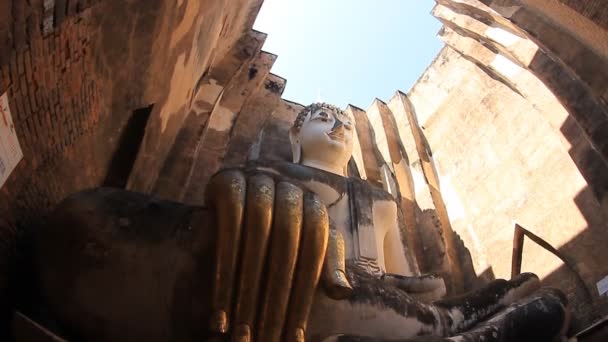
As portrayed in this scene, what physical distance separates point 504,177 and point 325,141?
352cm

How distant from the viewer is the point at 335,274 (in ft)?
7.61

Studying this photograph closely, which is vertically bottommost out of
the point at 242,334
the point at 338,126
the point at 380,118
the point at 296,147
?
the point at 380,118

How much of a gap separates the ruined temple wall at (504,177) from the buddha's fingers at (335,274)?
12.9 feet

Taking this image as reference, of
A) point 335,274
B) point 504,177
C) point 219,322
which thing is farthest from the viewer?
point 504,177

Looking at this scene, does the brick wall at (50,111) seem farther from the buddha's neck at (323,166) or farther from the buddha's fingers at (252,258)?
the buddha's neck at (323,166)

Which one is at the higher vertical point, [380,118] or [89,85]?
[89,85]

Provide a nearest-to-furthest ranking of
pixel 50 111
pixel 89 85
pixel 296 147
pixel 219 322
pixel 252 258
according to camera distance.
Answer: pixel 219 322
pixel 252 258
pixel 50 111
pixel 89 85
pixel 296 147

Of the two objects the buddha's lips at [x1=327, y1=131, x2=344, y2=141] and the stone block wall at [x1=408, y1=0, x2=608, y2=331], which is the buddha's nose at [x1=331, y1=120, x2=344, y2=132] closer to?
the buddha's lips at [x1=327, y1=131, x2=344, y2=141]

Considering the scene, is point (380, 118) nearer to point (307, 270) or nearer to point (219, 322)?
point (307, 270)

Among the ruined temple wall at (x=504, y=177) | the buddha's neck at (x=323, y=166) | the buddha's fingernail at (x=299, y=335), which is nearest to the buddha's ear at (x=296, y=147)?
the buddha's neck at (x=323, y=166)

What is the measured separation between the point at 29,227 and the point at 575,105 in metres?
5.94

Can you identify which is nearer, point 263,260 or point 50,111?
point 263,260

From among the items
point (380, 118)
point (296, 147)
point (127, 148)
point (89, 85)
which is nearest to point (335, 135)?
point (296, 147)

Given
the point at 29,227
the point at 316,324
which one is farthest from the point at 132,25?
the point at 316,324
